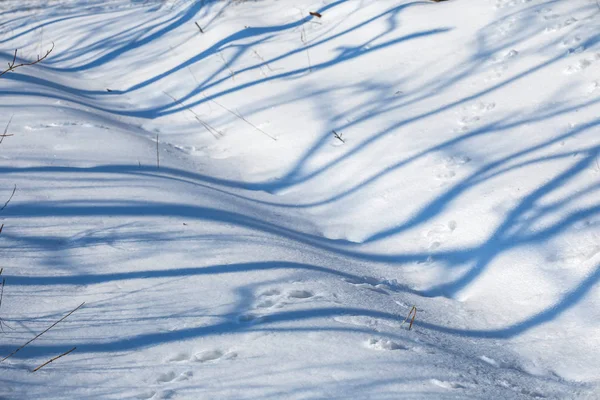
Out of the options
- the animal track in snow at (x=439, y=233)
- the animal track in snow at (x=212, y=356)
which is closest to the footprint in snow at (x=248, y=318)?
the animal track in snow at (x=212, y=356)

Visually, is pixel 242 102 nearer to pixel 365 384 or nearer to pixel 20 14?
pixel 365 384

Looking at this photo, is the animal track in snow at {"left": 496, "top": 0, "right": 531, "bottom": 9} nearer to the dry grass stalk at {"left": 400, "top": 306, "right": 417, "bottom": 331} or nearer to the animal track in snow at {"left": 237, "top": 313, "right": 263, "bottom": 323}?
the dry grass stalk at {"left": 400, "top": 306, "right": 417, "bottom": 331}

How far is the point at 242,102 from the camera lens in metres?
4.93

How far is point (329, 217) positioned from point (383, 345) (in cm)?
144

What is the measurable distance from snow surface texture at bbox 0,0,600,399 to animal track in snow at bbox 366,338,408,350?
0.03 feet

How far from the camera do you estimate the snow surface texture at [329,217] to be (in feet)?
6.29

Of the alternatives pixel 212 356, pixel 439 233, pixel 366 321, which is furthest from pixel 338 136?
pixel 212 356

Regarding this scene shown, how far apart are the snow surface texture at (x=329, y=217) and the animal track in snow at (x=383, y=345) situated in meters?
0.01

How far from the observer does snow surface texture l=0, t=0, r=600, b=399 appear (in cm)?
192

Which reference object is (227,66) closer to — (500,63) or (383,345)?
(500,63)

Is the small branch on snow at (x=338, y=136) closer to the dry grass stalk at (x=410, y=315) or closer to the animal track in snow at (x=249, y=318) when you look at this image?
the dry grass stalk at (x=410, y=315)

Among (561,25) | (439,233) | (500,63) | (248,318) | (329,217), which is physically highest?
(561,25)

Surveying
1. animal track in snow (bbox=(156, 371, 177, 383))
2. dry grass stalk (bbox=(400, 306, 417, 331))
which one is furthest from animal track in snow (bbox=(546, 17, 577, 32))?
animal track in snow (bbox=(156, 371, 177, 383))

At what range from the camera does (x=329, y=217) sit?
11.1 ft
